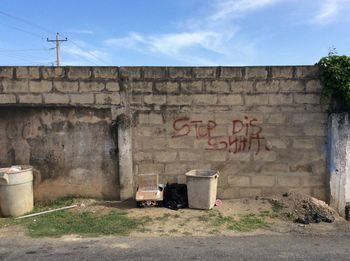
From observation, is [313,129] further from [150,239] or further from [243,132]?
[150,239]

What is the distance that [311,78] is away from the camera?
7.59 m

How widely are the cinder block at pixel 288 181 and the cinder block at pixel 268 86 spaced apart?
1.73 meters

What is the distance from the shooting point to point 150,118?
302 inches

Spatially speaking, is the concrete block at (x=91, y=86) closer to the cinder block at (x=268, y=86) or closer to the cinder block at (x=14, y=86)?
the cinder block at (x=14, y=86)

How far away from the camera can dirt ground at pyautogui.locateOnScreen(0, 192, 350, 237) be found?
6234 mm

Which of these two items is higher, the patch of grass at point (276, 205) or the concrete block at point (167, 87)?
the concrete block at point (167, 87)

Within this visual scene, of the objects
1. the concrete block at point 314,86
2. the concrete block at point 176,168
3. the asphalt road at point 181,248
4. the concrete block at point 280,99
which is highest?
the concrete block at point 314,86

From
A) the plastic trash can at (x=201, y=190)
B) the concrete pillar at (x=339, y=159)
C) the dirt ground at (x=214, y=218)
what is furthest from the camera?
the concrete pillar at (x=339, y=159)

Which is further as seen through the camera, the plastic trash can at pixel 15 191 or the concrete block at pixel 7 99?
the concrete block at pixel 7 99

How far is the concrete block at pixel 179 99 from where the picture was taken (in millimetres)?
7625

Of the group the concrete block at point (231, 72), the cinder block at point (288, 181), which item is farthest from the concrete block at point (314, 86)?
the cinder block at point (288, 181)

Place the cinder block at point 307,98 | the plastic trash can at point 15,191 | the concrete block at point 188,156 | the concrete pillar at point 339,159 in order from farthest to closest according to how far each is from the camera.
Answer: the concrete block at point 188,156 < the cinder block at point 307,98 < the concrete pillar at point 339,159 < the plastic trash can at point 15,191

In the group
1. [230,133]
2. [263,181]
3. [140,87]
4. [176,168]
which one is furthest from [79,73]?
[263,181]

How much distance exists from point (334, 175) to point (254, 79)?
240cm
